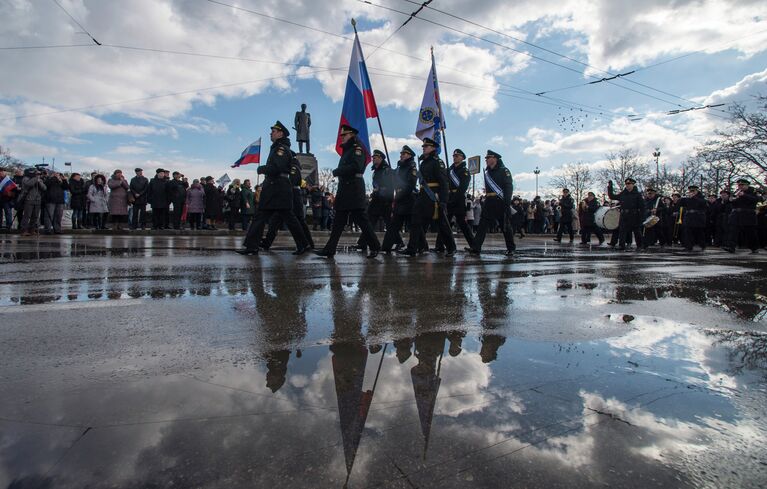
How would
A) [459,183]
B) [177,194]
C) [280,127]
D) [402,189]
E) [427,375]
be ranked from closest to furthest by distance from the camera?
[427,375]
[280,127]
[402,189]
[459,183]
[177,194]

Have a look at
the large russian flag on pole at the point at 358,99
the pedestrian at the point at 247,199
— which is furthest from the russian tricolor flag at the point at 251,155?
the large russian flag on pole at the point at 358,99

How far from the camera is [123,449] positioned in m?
1.49

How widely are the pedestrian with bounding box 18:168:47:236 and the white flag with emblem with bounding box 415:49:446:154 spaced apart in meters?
10.4

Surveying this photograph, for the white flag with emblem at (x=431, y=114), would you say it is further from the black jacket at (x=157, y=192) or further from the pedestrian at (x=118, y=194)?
the pedestrian at (x=118, y=194)

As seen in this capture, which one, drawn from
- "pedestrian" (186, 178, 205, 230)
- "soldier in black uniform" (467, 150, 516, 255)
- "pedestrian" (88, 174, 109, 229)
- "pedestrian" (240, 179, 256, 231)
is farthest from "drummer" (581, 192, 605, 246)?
"pedestrian" (88, 174, 109, 229)

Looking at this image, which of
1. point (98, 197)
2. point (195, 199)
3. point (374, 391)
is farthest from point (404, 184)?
point (98, 197)

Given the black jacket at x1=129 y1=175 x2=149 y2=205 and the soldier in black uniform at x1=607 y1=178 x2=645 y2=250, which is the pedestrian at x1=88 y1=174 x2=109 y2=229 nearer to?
the black jacket at x1=129 y1=175 x2=149 y2=205

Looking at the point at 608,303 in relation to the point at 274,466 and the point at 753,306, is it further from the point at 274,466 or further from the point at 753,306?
the point at 274,466

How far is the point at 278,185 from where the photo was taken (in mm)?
8125

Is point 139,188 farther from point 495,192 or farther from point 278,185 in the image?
point 495,192

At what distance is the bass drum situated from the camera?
16.6 meters

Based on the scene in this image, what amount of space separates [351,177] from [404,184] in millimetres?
1571

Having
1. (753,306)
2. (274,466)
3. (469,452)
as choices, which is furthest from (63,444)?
(753,306)

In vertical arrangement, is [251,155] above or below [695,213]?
above
